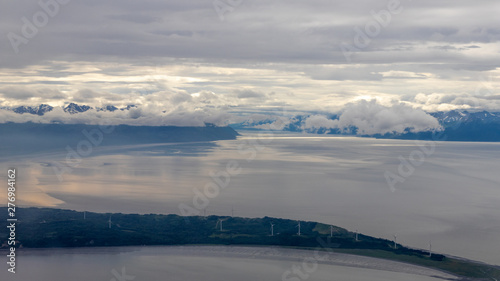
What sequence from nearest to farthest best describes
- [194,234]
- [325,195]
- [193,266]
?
[193,266] → [194,234] → [325,195]

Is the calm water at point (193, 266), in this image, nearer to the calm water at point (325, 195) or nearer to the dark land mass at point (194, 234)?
the dark land mass at point (194, 234)

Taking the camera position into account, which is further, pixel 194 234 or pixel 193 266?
pixel 194 234

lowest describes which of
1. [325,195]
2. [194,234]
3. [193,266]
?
[193,266]

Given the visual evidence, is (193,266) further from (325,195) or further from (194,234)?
(325,195)

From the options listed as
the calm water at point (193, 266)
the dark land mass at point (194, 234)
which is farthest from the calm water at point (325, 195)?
the calm water at point (193, 266)

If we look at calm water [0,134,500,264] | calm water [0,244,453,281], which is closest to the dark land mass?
calm water [0,244,453,281]

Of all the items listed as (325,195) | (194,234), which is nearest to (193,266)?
(194,234)

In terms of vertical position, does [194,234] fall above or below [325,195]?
below
